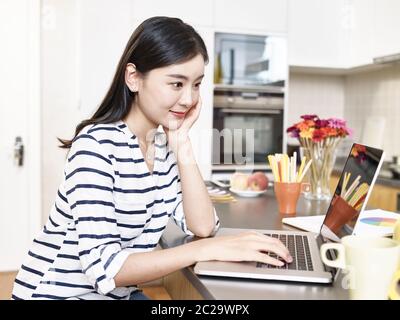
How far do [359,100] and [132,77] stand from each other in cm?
304

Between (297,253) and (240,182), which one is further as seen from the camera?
(240,182)

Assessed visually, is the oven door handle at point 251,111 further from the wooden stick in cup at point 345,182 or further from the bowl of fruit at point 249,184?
the wooden stick in cup at point 345,182

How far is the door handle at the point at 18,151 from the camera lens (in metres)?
3.12

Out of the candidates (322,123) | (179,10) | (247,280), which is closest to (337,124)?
(322,123)

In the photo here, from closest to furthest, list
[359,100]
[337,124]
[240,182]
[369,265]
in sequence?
[369,265]
[337,124]
[240,182]
[359,100]

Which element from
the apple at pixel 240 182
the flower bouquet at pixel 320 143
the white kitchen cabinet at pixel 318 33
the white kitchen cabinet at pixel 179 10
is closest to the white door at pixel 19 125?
the white kitchen cabinet at pixel 179 10

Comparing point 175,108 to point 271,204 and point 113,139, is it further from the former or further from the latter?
point 271,204

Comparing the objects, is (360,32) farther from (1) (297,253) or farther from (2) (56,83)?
(1) (297,253)

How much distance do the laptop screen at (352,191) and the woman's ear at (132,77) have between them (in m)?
0.56

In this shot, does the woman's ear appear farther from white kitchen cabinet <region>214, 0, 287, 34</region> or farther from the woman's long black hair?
white kitchen cabinet <region>214, 0, 287, 34</region>

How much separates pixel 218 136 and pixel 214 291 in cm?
235

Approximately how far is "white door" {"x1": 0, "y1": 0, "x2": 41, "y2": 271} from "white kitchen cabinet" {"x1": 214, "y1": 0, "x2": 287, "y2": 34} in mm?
1336

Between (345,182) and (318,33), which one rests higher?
(318,33)

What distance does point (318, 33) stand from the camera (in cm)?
325
